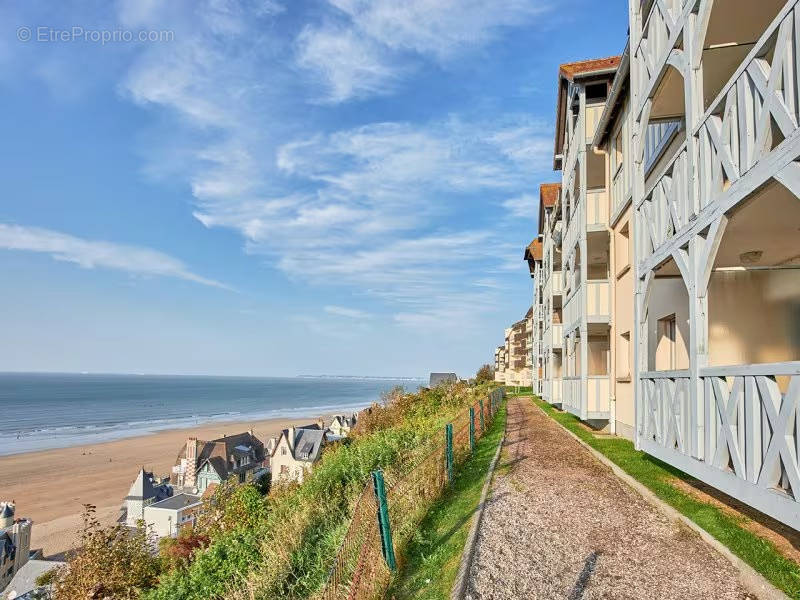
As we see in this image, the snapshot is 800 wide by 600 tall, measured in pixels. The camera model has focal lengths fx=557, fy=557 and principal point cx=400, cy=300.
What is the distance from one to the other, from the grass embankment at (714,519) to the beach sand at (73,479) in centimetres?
1874

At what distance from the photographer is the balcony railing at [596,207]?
51.2ft

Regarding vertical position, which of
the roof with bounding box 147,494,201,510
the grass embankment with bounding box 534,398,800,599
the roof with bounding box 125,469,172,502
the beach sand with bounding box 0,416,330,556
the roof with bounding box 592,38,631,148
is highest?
the roof with bounding box 592,38,631,148

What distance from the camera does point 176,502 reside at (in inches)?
1206

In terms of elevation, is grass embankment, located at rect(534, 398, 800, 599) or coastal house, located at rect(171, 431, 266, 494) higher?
grass embankment, located at rect(534, 398, 800, 599)

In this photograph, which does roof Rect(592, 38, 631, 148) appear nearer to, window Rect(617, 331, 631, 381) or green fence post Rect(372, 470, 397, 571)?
window Rect(617, 331, 631, 381)

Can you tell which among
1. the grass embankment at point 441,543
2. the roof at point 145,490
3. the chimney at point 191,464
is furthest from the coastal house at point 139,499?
the grass embankment at point 441,543

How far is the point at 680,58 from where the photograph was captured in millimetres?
7105

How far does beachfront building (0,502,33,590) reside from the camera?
23.1 meters

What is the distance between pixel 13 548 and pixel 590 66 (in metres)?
29.6

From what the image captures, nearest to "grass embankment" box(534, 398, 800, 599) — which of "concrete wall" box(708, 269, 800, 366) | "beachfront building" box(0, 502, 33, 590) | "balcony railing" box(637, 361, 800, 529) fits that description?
"balcony railing" box(637, 361, 800, 529)

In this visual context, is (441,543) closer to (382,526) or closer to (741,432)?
(382,526)

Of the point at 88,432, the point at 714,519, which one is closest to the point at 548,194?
the point at 714,519

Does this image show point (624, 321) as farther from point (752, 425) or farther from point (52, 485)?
point (52, 485)

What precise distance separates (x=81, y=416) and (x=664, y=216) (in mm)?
100247
